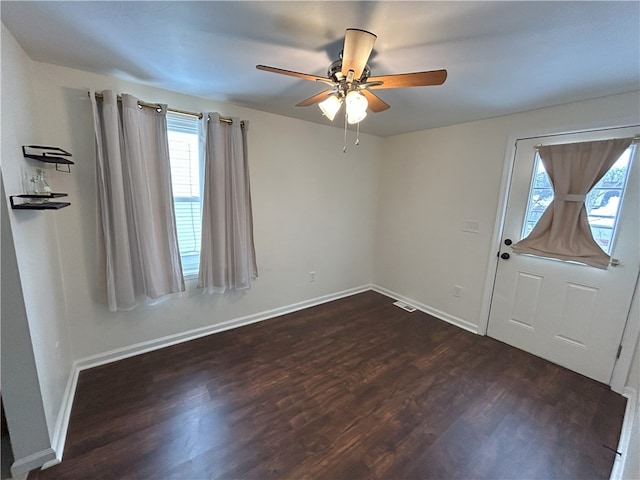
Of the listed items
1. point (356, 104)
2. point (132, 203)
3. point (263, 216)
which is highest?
point (356, 104)

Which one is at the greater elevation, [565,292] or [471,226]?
[471,226]

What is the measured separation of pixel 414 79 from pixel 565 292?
2.37m

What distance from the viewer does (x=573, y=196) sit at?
7.12ft

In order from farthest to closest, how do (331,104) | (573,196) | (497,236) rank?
(497,236) → (573,196) → (331,104)

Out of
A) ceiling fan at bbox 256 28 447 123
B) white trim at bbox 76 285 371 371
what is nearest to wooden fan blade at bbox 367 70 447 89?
ceiling fan at bbox 256 28 447 123

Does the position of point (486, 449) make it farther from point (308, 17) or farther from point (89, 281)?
point (89, 281)

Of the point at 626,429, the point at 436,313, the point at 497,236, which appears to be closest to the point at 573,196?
the point at 497,236

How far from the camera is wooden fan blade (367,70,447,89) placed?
1266mm

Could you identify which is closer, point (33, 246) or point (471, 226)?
point (33, 246)

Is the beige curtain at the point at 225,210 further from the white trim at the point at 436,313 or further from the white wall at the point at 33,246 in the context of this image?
the white trim at the point at 436,313

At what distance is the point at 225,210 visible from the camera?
8.14 ft

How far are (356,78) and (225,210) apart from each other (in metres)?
1.66

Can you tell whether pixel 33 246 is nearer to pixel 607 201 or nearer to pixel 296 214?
pixel 296 214

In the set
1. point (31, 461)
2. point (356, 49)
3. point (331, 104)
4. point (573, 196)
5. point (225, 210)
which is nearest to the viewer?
point (356, 49)
